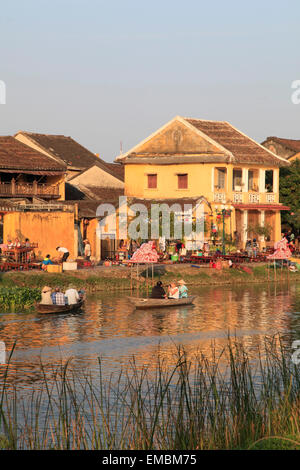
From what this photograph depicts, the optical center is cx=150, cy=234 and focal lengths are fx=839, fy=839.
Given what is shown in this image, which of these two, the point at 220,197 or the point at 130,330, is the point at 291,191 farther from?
the point at 130,330

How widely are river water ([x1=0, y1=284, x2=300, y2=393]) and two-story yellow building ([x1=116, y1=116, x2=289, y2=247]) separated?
1585 cm

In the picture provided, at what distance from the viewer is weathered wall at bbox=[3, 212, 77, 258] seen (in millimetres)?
39250

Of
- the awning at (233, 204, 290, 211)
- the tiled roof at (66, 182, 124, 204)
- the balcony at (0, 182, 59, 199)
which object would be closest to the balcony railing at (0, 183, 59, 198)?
the balcony at (0, 182, 59, 199)

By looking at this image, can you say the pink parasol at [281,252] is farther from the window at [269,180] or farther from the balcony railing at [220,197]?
the window at [269,180]

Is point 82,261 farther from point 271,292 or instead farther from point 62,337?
point 62,337

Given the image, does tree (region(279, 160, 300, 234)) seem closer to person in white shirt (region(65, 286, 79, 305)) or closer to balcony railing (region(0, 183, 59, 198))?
balcony railing (region(0, 183, 59, 198))

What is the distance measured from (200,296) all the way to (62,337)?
12.1m

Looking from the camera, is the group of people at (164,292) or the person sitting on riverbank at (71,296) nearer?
the person sitting on riverbank at (71,296)

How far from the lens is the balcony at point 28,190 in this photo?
48.0m

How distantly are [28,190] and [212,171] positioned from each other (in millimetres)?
11030

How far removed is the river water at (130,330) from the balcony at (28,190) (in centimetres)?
1517

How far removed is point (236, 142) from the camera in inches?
2093

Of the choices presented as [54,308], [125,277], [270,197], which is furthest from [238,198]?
[54,308]

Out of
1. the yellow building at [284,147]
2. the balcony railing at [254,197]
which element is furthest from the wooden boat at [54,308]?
the yellow building at [284,147]
